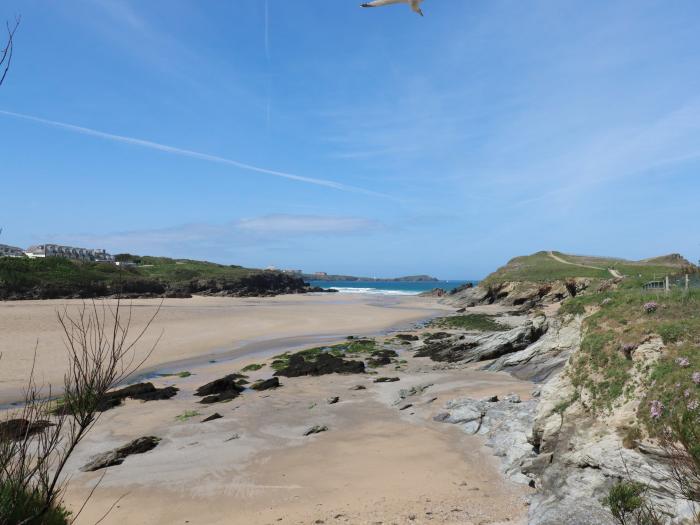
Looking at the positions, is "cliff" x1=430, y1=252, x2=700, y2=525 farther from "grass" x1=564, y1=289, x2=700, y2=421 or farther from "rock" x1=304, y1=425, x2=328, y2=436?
"rock" x1=304, y1=425, x2=328, y2=436

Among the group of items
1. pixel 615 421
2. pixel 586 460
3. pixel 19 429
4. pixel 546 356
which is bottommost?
pixel 546 356

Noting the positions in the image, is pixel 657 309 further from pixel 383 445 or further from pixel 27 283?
pixel 27 283

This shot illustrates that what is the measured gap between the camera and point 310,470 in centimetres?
1212

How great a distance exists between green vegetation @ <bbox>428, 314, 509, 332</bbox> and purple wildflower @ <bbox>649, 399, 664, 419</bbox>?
3514cm

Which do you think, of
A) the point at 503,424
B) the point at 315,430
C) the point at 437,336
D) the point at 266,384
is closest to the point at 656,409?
the point at 503,424

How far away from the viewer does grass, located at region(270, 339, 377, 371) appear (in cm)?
2859

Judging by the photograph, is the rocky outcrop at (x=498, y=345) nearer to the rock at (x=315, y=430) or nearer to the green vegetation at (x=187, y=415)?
the rock at (x=315, y=430)

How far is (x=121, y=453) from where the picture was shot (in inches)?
532

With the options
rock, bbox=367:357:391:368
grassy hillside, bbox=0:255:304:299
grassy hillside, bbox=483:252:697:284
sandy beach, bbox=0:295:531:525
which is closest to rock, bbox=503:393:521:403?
sandy beach, bbox=0:295:531:525

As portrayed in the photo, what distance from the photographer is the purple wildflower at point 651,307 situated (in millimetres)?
11425

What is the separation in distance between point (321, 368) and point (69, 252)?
127349mm

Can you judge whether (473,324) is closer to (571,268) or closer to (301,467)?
(571,268)

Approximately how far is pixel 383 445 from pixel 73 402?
10.8 m

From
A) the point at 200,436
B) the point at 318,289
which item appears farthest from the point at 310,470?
the point at 318,289
